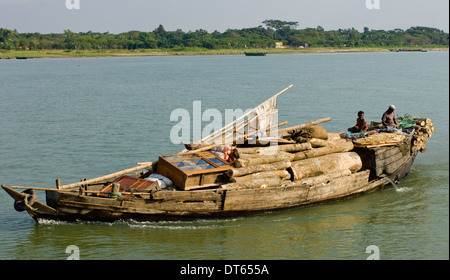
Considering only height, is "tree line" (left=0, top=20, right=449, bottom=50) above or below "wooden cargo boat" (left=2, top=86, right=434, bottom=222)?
above

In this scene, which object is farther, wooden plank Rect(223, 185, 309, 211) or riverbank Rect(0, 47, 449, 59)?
riverbank Rect(0, 47, 449, 59)

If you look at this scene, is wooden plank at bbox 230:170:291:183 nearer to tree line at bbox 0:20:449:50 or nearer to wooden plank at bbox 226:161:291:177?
wooden plank at bbox 226:161:291:177

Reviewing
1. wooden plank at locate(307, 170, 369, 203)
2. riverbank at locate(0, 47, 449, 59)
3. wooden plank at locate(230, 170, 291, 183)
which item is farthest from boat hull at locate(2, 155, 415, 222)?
riverbank at locate(0, 47, 449, 59)

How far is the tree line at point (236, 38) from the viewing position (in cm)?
13750

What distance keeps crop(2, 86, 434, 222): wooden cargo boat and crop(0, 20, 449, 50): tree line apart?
12762 cm

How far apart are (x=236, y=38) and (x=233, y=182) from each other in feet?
515

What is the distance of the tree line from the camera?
138m

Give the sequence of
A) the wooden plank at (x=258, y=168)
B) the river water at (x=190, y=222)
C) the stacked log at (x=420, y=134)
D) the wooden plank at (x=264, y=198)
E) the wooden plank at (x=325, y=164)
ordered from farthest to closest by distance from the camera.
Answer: the stacked log at (x=420, y=134), the wooden plank at (x=325, y=164), the wooden plank at (x=258, y=168), the wooden plank at (x=264, y=198), the river water at (x=190, y=222)

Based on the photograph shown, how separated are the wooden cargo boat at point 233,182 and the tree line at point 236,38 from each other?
128 meters

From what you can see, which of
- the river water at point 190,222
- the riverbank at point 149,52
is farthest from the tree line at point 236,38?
the river water at point 190,222

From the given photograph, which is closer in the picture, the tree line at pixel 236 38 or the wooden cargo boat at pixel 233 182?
the wooden cargo boat at pixel 233 182

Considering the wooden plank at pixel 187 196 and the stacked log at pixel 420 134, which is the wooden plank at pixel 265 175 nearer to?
the wooden plank at pixel 187 196

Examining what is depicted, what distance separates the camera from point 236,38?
167 metres

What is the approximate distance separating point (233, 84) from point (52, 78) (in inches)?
1145
